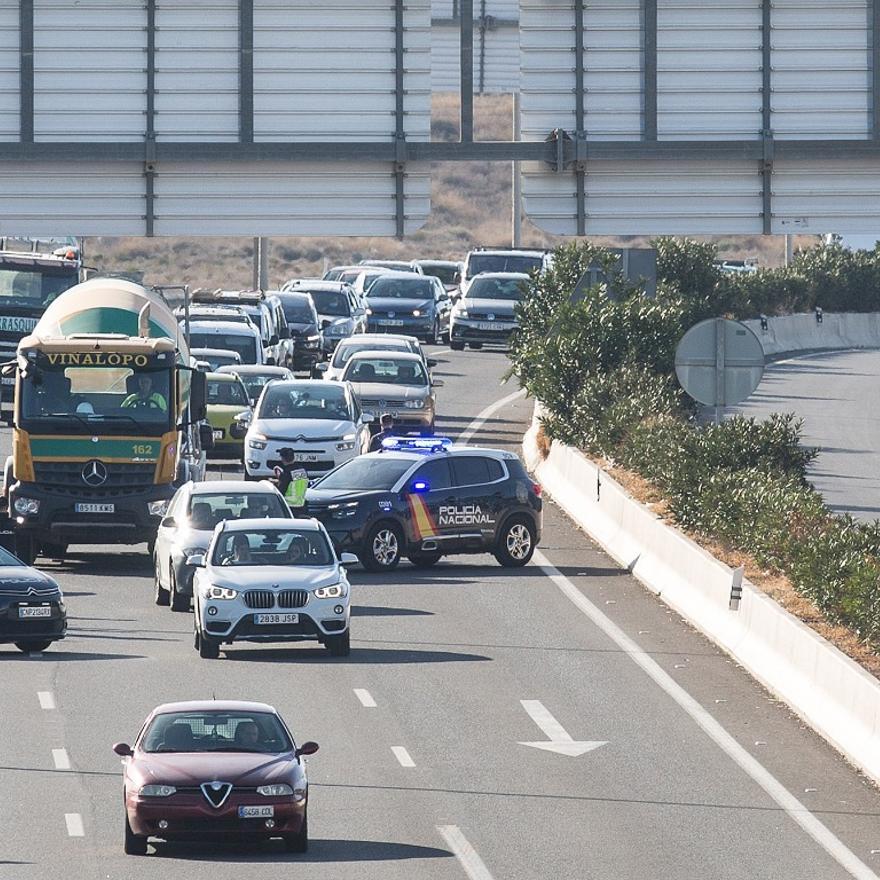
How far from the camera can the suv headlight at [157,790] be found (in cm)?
1499

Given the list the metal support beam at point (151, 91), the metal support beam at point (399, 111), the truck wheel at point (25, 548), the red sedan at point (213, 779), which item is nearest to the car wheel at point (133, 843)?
the red sedan at point (213, 779)

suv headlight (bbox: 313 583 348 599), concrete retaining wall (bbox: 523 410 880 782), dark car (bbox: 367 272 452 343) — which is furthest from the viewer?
dark car (bbox: 367 272 452 343)

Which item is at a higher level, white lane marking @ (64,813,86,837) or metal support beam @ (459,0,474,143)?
metal support beam @ (459,0,474,143)

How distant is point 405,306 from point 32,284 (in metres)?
16.9

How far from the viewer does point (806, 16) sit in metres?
35.1

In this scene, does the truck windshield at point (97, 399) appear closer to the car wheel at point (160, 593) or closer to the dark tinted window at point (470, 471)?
the car wheel at point (160, 593)

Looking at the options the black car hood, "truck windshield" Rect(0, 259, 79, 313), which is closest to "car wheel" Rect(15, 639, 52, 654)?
the black car hood

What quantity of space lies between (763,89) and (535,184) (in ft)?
11.6

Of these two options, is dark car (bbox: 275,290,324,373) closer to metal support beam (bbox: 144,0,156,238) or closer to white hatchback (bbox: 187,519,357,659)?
metal support beam (bbox: 144,0,156,238)

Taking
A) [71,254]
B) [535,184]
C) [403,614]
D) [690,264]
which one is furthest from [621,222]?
[690,264]

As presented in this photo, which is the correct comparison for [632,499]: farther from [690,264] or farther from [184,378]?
[690,264]

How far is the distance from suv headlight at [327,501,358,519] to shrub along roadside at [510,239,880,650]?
3993mm

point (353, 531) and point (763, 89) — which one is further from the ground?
point (763, 89)

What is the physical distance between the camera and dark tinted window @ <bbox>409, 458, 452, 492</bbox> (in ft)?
101
